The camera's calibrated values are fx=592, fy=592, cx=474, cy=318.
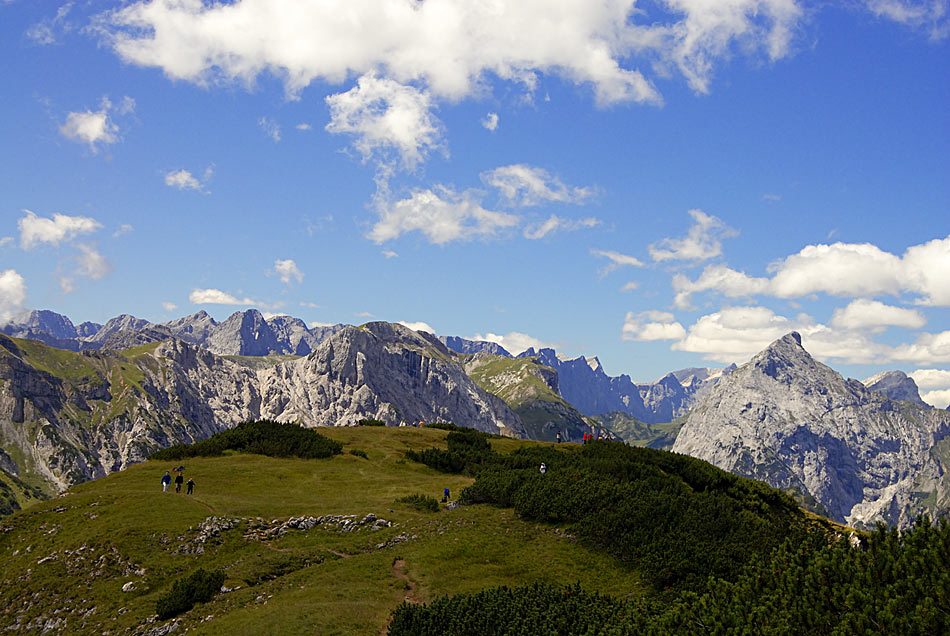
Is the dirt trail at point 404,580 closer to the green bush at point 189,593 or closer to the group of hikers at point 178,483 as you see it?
the green bush at point 189,593

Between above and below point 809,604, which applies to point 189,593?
below

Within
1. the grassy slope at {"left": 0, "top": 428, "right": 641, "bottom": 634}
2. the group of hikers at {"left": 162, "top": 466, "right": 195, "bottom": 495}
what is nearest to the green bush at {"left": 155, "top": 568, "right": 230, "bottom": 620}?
the grassy slope at {"left": 0, "top": 428, "right": 641, "bottom": 634}

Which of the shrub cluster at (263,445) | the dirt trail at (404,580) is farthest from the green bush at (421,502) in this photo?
the shrub cluster at (263,445)

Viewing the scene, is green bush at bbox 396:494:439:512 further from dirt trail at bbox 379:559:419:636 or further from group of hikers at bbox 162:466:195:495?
group of hikers at bbox 162:466:195:495

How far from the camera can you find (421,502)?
51000 mm

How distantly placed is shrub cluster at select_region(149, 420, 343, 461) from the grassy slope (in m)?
11.8

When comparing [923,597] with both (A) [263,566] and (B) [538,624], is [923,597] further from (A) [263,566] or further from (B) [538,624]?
(A) [263,566]

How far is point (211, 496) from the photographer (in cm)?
5072

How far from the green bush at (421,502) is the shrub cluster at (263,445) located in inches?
777

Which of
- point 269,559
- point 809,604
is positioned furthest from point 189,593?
point 809,604

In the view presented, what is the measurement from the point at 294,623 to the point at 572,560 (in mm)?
17183

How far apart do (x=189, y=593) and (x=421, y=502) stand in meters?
21.2

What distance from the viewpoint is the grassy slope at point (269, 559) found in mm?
31625

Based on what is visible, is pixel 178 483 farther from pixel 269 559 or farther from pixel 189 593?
pixel 189 593
